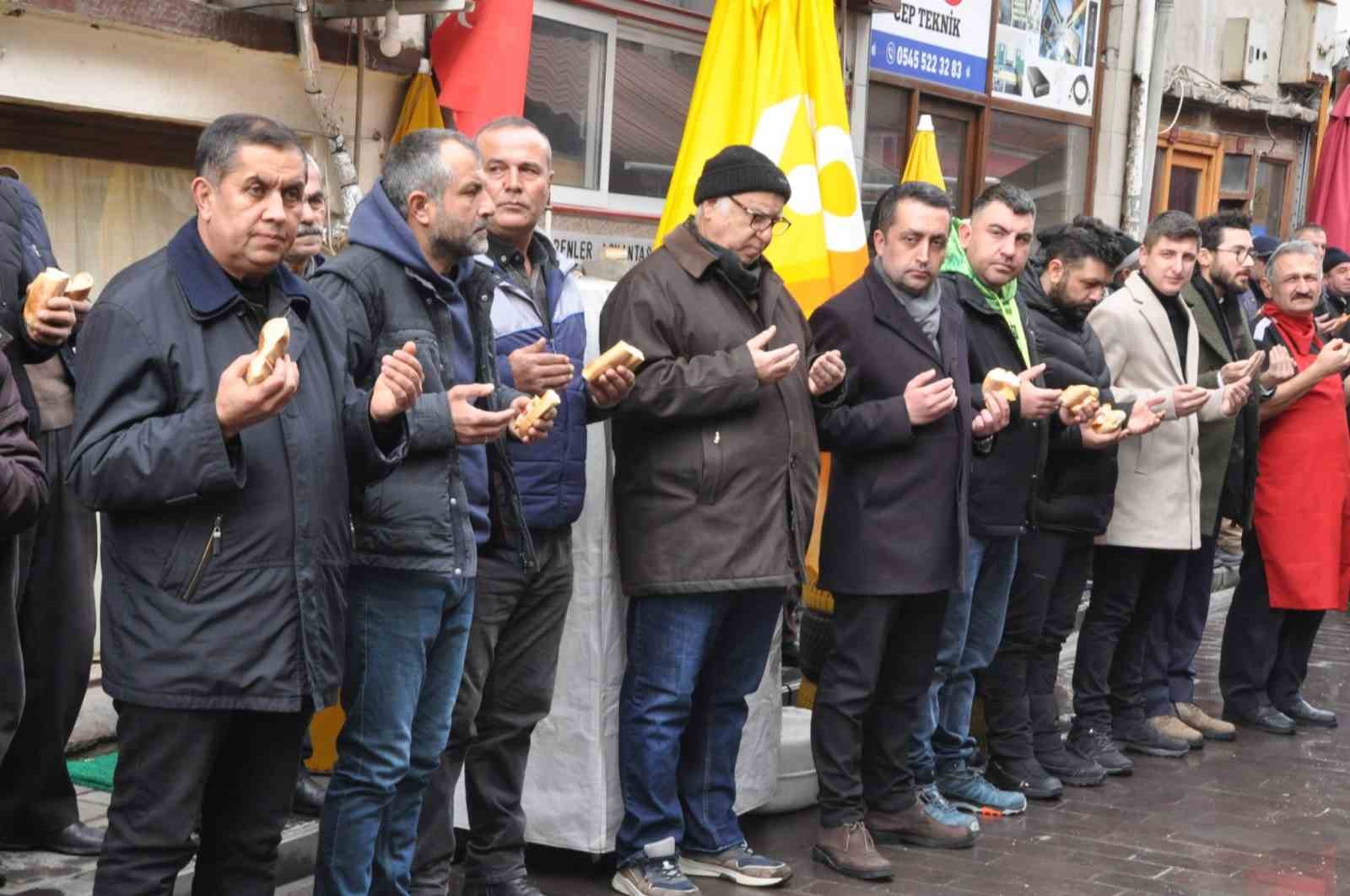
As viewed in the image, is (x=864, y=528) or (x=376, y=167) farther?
(x=376, y=167)

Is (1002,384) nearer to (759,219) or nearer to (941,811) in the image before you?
(759,219)

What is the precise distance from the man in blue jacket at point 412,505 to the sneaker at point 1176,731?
4271 millimetres

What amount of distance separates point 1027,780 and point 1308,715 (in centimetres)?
232

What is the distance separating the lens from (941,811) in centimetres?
646

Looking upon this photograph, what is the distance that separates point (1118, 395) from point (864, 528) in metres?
1.74

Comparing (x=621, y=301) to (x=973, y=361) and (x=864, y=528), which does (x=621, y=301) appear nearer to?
(x=864, y=528)

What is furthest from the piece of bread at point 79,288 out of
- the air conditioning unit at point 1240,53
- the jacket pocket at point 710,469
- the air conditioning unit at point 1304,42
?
the air conditioning unit at point 1304,42

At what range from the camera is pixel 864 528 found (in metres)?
6.07

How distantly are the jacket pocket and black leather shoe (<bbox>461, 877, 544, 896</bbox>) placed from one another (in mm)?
1226

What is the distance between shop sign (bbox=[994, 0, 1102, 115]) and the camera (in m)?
13.4

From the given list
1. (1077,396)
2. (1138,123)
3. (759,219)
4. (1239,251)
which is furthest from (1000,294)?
(1138,123)

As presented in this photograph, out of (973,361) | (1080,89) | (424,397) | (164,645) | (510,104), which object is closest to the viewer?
(164,645)

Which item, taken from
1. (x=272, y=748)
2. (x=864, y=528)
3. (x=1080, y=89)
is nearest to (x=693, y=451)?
(x=864, y=528)

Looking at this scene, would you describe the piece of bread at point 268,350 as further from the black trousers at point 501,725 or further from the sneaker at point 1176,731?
the sneaker at point 1176,731
